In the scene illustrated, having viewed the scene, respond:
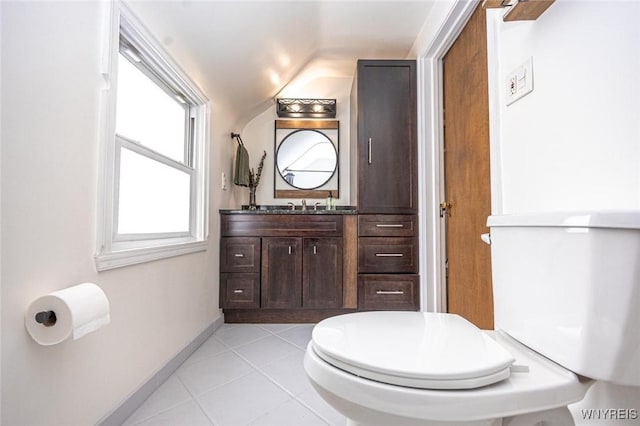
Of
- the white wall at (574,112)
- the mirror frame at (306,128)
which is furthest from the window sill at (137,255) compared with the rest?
the white wall at (574,112)

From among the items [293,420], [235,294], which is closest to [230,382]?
[293,420]

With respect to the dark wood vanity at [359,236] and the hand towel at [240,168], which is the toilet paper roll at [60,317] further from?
the hand towel at [240,168]

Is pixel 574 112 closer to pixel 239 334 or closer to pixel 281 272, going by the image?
pixel 281 272

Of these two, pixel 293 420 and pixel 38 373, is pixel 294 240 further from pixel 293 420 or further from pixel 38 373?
pixel 38 373

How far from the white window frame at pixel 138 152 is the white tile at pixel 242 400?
0.67 meters

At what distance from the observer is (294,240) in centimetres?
196

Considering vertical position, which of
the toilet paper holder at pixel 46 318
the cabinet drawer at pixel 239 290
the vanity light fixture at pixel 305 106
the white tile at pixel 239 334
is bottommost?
the white tile at pixel 239 334

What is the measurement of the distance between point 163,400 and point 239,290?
0.85 m

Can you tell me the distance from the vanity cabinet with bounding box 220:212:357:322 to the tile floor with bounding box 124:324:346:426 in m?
0.29

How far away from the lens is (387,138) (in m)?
1.93

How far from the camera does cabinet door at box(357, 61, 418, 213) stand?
191 cm

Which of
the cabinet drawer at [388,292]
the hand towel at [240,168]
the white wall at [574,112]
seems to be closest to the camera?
the white wall at [574,112]

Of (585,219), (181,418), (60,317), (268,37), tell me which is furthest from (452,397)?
(268,37)

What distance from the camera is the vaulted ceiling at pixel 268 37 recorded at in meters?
1.35
